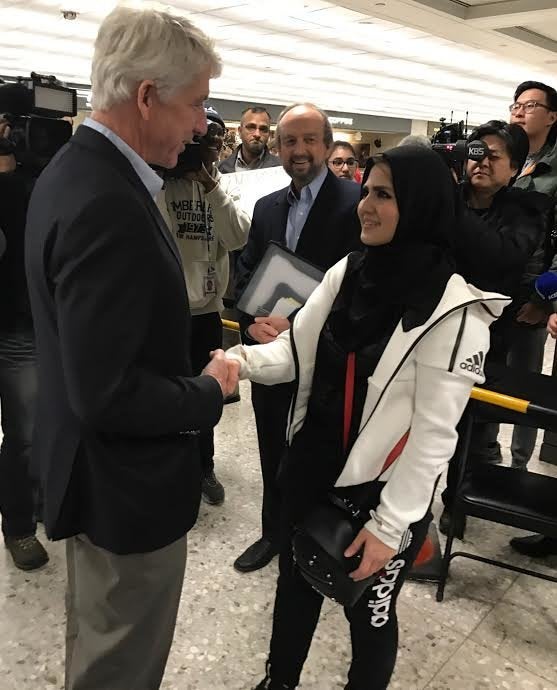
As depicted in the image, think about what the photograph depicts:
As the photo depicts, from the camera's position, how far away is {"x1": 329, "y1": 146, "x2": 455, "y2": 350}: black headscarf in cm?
118

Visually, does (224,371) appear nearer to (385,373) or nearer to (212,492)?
(385,373)

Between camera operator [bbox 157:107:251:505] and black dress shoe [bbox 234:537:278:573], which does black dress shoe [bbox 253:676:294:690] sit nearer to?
black dress shoe [bbox 234:537:278:573]

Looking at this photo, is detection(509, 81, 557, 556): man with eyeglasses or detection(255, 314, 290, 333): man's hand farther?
detection(509, 81, 557, 556): man with eyeglasses

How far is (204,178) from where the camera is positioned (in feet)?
7.05

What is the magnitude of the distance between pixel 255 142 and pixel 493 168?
1.82 meters

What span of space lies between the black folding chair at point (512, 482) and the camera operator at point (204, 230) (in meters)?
0.94

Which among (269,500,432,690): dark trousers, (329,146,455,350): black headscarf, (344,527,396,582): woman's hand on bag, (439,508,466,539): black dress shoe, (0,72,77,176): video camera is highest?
(0,72,77,176): video camera

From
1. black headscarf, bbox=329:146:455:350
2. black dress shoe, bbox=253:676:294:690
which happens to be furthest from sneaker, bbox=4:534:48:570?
black headscarf, bbox=329:146:455:350

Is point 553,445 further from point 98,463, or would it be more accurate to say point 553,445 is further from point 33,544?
point 98,463

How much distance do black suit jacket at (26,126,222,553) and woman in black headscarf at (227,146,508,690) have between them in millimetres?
325

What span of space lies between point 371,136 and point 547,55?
10.9m

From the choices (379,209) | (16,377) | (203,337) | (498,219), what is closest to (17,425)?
(16,377)

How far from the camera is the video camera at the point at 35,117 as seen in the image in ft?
5.81

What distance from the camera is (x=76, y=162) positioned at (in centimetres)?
95
